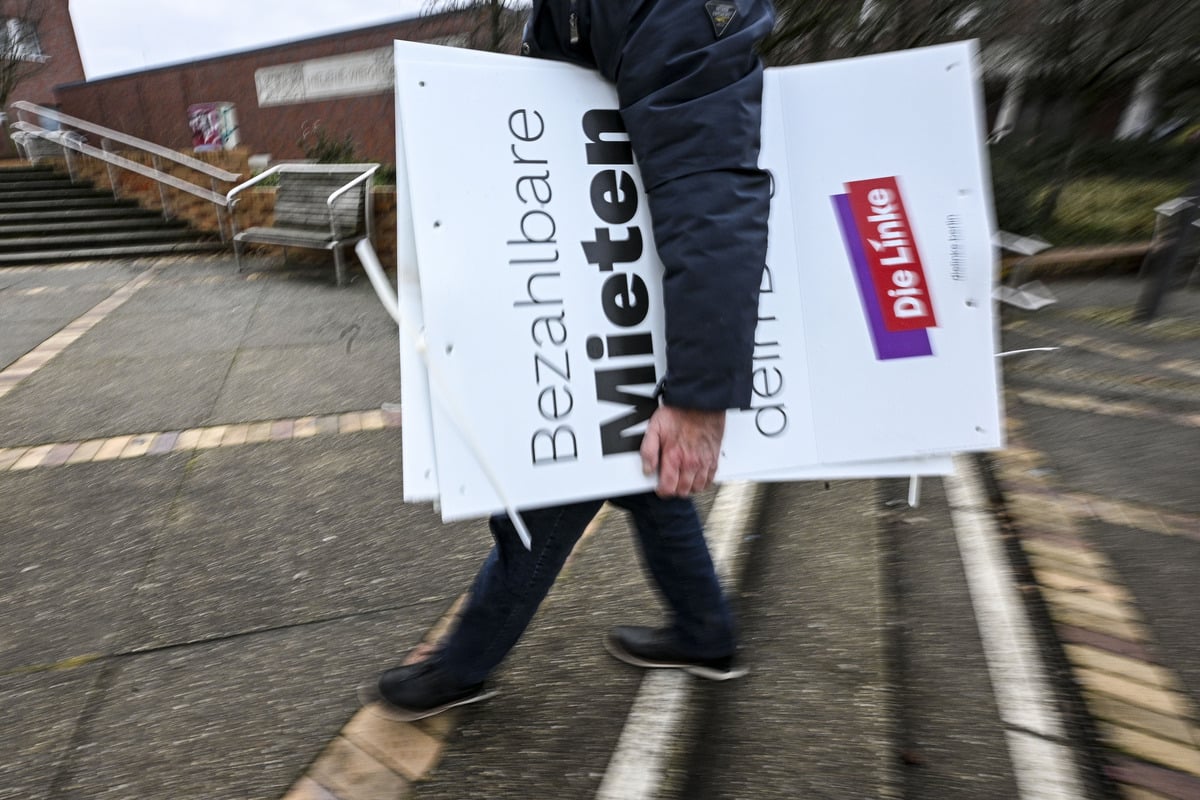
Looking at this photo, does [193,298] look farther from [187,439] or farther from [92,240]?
[92,240]

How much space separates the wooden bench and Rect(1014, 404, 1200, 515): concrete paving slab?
588cm

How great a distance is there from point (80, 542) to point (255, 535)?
26.5 inches

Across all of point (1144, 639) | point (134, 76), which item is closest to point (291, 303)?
point (1144, 639)

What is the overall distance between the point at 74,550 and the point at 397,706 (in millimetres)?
1721

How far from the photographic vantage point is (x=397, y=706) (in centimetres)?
189

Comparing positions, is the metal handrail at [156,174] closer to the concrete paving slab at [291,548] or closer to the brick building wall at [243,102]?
the brick building wall at [243,102]

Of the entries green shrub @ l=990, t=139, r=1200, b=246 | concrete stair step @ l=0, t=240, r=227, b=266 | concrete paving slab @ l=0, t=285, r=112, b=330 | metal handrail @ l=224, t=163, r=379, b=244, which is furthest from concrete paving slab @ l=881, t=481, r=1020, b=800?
concrete stair step @ l=0, t=240, r=227, b=266

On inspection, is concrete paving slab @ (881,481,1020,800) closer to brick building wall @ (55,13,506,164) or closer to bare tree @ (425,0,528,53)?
bare tree @ (425,0,528,53)

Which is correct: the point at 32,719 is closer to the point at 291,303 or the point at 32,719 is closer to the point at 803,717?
the point at 803,717

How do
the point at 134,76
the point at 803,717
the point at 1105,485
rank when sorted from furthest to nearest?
the point at 134,76
the point at 1105,485
the point at 803,717

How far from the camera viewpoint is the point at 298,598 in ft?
8.00

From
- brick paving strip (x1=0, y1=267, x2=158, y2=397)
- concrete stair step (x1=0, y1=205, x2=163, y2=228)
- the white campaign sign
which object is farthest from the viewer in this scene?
concrete stair step (x1=0, y1=205, x2=163, y2=228)

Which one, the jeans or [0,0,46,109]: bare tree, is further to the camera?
[0,0,46,109]: bare tree

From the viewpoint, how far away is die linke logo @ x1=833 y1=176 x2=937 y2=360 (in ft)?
4.85
